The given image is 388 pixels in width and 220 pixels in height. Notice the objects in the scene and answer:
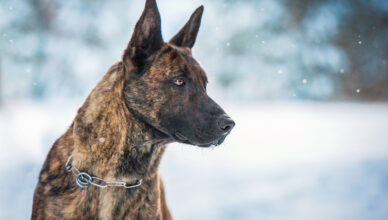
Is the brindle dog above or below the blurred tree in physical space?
below

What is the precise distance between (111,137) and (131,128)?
0.13 m

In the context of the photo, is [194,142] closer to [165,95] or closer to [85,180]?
[165,95]

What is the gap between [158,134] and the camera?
1.98 metres

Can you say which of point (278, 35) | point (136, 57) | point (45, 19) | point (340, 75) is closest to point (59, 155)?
point (136, 57)

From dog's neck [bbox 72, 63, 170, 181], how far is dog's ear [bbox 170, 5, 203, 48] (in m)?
0.57

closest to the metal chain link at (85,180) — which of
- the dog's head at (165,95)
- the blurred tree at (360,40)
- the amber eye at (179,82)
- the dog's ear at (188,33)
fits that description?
the dog's head at (165,95)

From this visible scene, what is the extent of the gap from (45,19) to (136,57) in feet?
10.3

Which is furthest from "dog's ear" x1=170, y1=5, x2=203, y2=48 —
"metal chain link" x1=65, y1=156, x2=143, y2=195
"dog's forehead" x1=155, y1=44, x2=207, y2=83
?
"metal chain link" x1=65, y1=156, x2=143, y2=195

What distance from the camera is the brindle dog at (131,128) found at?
191 centimetres

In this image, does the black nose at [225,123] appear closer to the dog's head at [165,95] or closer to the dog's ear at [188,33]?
the dog's head at [165,95]

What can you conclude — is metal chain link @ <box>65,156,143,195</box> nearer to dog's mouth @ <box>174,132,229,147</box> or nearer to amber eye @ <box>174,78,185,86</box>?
dog's mouth @ <box>174,132,229,147</box>

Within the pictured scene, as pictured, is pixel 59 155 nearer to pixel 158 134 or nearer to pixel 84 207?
pixel 84 207

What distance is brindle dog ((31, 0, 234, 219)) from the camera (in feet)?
6.26

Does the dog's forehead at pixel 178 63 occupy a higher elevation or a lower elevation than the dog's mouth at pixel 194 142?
higher
